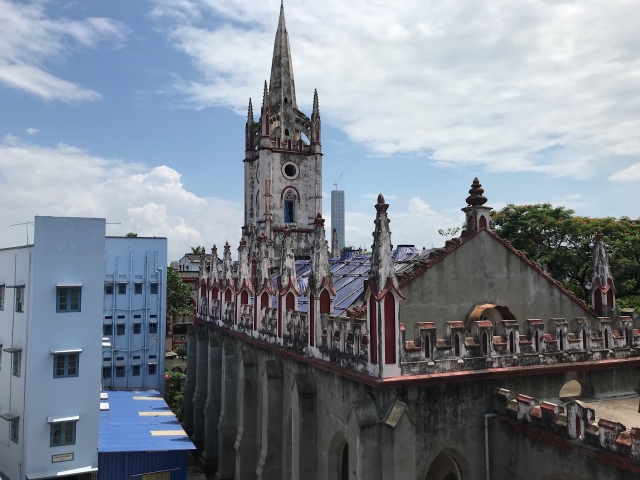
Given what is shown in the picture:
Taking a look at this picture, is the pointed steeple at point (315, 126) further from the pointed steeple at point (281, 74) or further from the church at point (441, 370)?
the church at point (441, 370)

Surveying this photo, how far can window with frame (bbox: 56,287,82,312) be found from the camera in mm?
22609

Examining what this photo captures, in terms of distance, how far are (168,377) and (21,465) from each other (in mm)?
22282

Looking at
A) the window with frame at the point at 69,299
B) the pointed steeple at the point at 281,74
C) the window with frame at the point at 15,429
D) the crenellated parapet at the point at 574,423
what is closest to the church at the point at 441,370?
the crenellated parapet at the point at 574,423

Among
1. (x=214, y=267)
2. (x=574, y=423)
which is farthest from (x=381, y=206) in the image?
(x=214, y=267)

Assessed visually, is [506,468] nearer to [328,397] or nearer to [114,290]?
[328,397]

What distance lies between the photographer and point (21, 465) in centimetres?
2212

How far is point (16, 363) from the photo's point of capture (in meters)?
23.5

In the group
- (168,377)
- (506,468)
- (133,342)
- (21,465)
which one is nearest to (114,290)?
(133,342)

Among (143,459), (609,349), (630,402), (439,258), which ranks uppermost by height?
(439,258)

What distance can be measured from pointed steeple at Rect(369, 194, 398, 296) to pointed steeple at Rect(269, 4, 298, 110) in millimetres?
32555

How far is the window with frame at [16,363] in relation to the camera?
23.1m

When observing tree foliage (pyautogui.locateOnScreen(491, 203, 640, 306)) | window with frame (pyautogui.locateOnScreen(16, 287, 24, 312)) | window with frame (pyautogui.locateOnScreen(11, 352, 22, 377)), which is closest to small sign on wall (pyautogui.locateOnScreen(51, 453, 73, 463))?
window with frame (pyautogui.locateOnScreen(11, 352, 22, 377))

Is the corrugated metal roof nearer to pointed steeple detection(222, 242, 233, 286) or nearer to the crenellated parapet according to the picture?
pointed steeple detection(222, 242, 233, 286)

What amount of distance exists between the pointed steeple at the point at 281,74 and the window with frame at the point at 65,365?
28734mm
